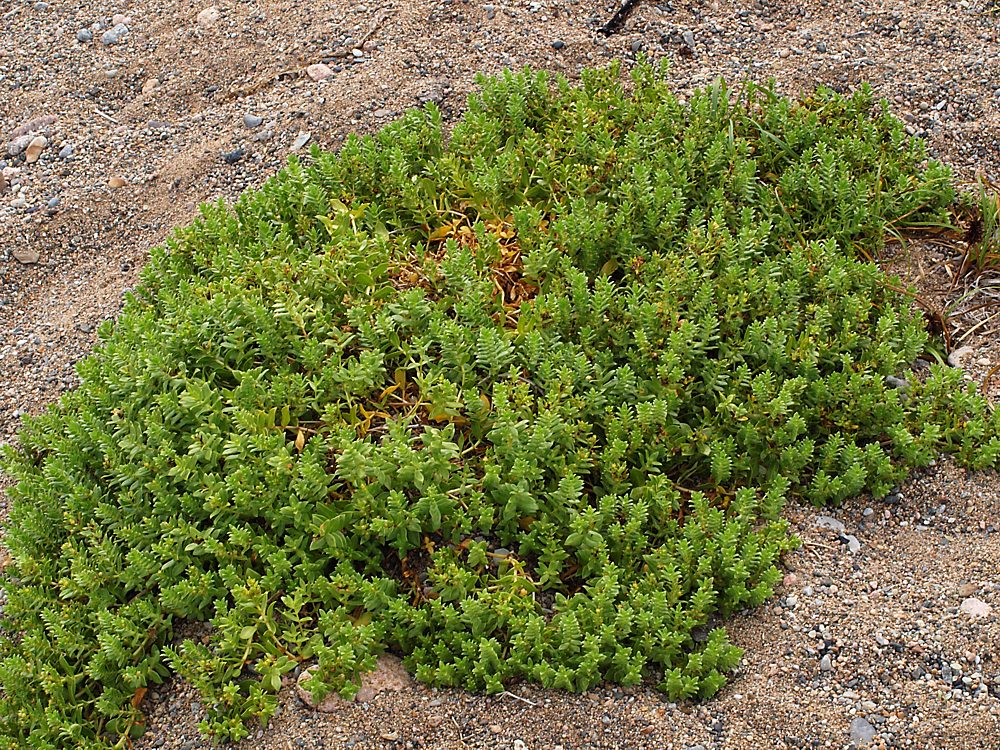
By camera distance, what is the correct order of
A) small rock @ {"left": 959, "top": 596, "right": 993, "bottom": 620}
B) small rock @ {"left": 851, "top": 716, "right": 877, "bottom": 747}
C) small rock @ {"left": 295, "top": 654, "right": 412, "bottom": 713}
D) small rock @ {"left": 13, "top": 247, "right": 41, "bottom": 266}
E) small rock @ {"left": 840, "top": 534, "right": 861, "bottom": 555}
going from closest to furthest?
small rock @ {"left": 851, "top": 716, "right": 877, "bottom": 747} → small rock @ {"left": 295, "top": 654, "right": 412, "bottom": 713} → small rock @ {"left": 959, "top": 596, "right": 993, "bottom": 620} → small rock @ {"left": 840, "top": 534, "right": 861, "bottom": 555} → small rock @ {"left": 13, "top": 247, "right": 41, "bottom": 266}

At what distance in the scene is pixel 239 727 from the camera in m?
3.38

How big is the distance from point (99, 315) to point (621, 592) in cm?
313

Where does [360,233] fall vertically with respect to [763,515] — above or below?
above

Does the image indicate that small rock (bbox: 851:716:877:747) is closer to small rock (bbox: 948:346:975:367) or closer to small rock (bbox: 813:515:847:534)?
small rock (bbox: 813:515:847:534)

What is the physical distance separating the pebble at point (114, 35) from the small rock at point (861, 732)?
5965mm

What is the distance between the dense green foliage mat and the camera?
3.57m

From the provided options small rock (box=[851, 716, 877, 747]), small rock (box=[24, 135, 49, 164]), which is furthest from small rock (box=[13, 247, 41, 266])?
small rock (box=[851, 716, 877, 747])

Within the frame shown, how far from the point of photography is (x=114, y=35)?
7121 mm

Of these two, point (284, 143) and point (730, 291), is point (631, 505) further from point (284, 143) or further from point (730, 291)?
point (284, 143)

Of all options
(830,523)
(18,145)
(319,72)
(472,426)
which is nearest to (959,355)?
(830,523)

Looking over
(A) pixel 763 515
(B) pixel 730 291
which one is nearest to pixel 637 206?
(B) pixel 730 291

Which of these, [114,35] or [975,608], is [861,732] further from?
[114,35]

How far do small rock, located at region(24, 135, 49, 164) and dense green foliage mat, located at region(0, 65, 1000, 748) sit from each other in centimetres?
210

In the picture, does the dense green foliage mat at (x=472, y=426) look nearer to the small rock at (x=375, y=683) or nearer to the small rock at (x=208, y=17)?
the small rock at (x=375, y=683)
